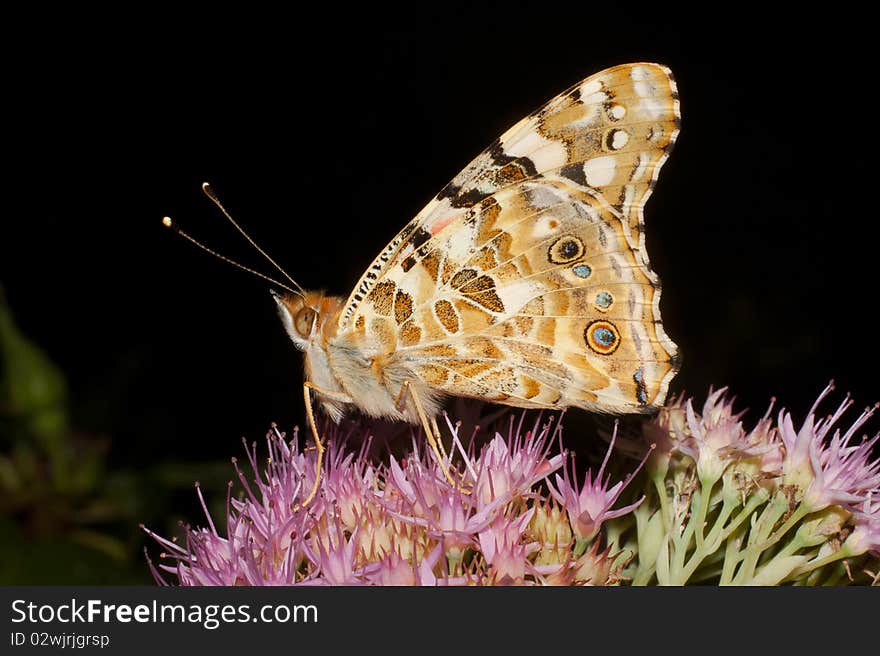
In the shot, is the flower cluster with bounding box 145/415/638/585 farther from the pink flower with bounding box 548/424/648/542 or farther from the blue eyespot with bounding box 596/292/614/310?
the blue eyespot with bounding box 596/292/614/310

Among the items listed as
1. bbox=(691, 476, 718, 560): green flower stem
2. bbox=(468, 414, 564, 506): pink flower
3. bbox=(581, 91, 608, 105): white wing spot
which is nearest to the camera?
bbox=(468, 414, 564, 506): pink flower

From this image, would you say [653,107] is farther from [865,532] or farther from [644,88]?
[865,532]

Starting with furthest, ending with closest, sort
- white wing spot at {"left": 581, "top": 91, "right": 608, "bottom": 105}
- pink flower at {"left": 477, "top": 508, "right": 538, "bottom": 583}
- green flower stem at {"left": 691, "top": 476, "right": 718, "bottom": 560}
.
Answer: white wing spot at {"left": 581, "top": 91, "right": 608, "bottom": 105} → green flower stem at {"left": 691, "top": 476, "right": 718, "bottom": 560} → pink flower at {"left": 477, "top": 508, "right": 538, "bottom": 583}

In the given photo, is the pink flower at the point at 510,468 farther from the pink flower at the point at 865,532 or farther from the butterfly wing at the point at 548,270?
the pink flower at the point at 865,532

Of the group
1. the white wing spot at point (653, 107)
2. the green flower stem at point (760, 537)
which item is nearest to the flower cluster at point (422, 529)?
the green flower stem at point (760, 537)

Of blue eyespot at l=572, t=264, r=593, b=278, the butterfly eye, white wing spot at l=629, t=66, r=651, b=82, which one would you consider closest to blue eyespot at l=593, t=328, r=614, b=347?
blue eyespot at l=572, t=264, r=593, b=278

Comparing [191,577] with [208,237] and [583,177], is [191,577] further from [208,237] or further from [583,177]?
[208,237]

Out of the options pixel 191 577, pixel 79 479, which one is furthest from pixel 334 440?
pixel 79 479
